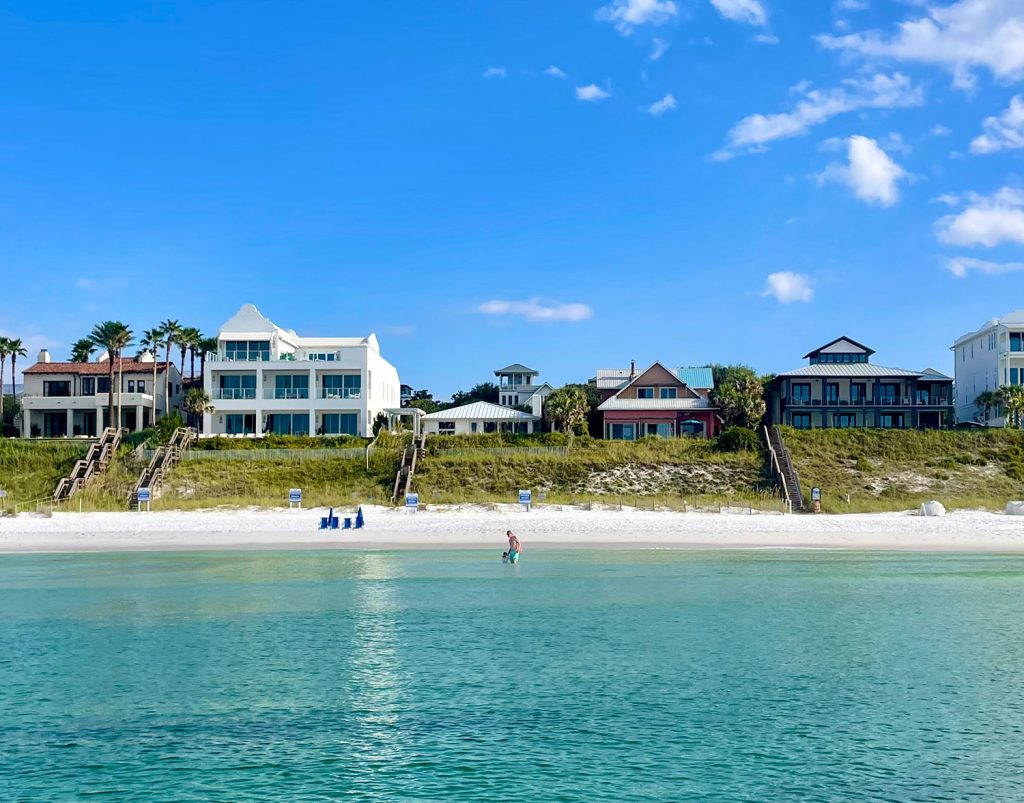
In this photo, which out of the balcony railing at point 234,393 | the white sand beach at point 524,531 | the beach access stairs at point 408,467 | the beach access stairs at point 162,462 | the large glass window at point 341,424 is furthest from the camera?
the large glass window at point 341,424

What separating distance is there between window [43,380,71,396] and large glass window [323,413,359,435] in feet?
72.9

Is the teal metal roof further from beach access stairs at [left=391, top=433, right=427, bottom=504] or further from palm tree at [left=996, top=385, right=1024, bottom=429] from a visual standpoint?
beach access stairs at [left=391, top=433, right=427, bottom=504]

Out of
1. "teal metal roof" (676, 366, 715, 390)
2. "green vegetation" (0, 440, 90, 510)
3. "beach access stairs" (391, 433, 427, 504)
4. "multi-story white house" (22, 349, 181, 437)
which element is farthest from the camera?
"teal metal roof" (676, 366, 715, 390)

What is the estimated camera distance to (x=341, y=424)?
229 ft

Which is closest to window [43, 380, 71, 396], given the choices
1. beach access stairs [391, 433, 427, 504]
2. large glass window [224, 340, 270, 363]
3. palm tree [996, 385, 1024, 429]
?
large glass window [224, 340, 270, 363]

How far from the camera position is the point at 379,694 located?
19422 millimetres

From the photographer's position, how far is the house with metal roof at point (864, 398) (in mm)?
72438

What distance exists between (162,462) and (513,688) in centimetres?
4435

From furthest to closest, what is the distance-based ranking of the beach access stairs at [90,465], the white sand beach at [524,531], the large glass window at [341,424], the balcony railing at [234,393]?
1. the large glass window at [341,424]
2. the balcony railing at [234,393]
3. the beach access stairs at [90,465]
4. the white sand beach at [524,531]

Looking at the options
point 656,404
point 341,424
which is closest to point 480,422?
point 341,424

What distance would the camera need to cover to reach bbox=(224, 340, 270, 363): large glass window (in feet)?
230

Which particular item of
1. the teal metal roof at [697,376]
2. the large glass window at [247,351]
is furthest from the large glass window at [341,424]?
the teal metal roof at [697,376]

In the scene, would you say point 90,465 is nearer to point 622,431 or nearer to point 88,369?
point 88,369

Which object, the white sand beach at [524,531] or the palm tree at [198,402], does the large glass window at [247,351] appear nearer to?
the palm tree at [198,402]
